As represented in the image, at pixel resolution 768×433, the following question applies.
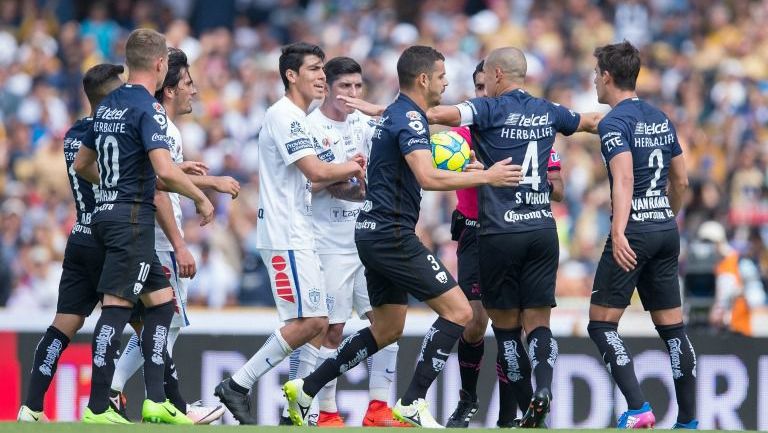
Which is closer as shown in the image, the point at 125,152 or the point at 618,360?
the point at 125,152

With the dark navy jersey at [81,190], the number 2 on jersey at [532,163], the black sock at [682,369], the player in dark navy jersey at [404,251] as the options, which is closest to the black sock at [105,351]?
the dark navy jersey at [81,190]

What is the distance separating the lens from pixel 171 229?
10.0 metres

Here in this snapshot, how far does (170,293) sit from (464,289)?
2.14 meters

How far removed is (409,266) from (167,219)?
5.78ft

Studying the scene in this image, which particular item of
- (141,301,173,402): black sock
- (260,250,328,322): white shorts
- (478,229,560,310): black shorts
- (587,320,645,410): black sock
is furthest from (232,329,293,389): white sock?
(587,320,645,410): black sock

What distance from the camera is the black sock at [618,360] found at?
9.60 metres

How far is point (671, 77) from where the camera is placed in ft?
66.6

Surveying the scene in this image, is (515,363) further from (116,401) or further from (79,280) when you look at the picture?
(79,280)

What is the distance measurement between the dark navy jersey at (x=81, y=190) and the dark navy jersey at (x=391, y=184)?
180cm

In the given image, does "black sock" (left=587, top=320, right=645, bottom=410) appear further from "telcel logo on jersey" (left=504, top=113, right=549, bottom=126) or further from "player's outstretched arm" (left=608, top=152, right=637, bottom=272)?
"telcel logo on jersey" (left=504, top=113, right=549, bottom=126)

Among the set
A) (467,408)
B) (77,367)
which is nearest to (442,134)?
(467,408)

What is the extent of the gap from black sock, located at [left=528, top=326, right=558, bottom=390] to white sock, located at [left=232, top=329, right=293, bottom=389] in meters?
1.71

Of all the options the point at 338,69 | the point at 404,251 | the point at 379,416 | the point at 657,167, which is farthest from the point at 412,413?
the point at 338,69

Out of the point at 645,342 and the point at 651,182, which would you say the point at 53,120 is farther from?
the point at 651,182
